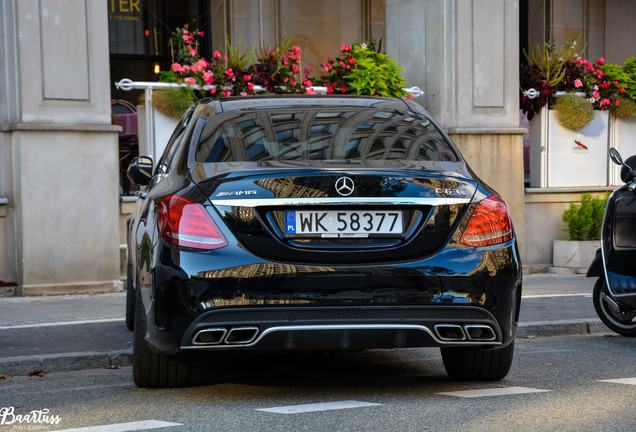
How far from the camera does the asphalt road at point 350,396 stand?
16.7 feet

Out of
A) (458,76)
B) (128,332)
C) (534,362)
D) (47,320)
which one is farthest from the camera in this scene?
(458,76)

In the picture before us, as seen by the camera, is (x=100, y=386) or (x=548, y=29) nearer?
(x=100, y=386)

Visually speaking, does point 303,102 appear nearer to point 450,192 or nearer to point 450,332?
point 450,192

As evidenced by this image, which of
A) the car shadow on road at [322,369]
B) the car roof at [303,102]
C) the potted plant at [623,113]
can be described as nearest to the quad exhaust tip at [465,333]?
the car shadow on road at [322,369]

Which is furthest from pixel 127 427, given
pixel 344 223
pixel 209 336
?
pixel 344 223

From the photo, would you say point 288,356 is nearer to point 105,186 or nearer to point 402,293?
point 402,293

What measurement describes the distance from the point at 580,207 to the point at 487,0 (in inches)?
116

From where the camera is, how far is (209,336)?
5.34m

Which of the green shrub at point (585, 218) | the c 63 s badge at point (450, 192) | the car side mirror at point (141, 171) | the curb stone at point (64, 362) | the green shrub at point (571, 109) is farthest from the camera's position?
the green shrub at point (571, 109)

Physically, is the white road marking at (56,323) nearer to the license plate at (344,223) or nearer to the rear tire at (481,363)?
the rear tire at (481,363)

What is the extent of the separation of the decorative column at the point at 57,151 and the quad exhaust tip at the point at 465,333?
6.69 m

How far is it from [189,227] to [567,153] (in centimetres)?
1021

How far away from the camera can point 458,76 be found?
13.6 meters

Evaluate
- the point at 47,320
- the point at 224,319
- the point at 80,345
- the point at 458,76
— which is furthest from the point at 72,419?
the point at 458,76
